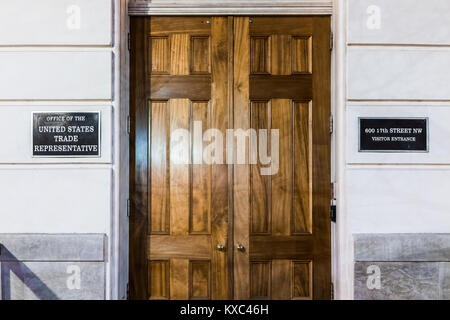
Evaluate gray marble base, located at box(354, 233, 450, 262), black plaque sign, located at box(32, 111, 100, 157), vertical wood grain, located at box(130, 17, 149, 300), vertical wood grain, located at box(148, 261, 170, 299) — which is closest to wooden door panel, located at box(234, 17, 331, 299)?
gray marble base, located at box(354, 233, 450, 262)

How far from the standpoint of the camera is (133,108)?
3.00 m

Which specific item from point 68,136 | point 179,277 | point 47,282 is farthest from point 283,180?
point 47,282

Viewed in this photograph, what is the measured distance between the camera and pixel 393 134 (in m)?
2.83

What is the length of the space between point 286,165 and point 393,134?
2.79 feet

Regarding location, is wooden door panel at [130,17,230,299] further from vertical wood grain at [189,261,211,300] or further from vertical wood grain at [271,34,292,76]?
vertical wood grain at [271,34,292,76]

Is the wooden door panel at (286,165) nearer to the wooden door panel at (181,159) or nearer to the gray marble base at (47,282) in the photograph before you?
the wooden door panel at (181,159)

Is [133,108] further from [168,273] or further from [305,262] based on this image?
[305,262]

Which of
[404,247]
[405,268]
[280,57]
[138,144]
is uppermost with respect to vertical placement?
[280,57]

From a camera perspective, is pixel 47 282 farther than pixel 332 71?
No

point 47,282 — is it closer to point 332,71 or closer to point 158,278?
point 158,278

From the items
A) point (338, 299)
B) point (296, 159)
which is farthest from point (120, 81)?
point (338, 299)

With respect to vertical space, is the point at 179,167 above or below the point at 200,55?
below

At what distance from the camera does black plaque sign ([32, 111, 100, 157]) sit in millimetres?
2807

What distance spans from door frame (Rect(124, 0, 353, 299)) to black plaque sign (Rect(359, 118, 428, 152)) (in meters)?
0.17
